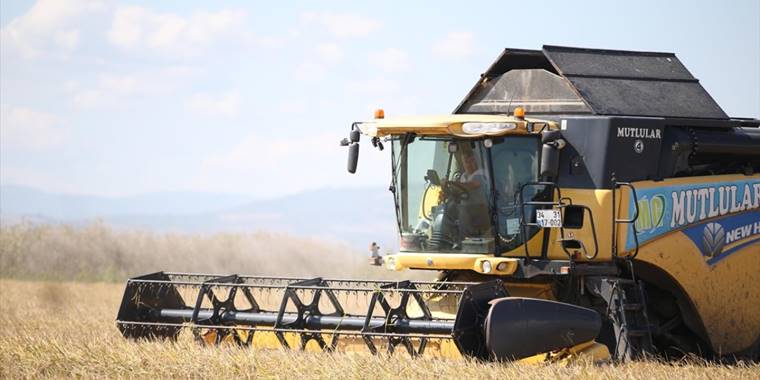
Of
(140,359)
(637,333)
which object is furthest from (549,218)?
(140,359)

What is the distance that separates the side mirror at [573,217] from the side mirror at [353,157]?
1.91 meters

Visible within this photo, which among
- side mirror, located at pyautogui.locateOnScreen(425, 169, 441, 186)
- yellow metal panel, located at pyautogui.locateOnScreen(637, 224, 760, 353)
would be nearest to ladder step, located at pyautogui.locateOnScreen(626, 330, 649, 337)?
yellow metal panel, located at pyautogui.locateOnScreen(637, 224, 760, 353)

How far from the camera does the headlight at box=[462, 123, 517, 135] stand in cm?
1004

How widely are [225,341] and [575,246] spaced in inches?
127

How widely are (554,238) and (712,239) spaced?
1.79 meters

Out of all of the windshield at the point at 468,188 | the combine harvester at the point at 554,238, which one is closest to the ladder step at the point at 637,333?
the combine harvester at the point at 554,238

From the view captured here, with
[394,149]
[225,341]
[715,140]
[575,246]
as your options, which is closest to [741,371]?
[575,246]

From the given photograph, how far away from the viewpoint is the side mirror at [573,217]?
33.7 ft

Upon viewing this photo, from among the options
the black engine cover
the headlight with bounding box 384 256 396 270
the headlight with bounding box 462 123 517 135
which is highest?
the headlight with bounding box 462 123 517 135

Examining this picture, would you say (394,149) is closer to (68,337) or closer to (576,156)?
(576,156)

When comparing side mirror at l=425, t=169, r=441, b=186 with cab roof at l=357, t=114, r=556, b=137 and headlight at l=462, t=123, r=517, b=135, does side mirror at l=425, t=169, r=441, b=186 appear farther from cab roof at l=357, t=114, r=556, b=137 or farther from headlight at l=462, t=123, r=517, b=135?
headlight at l=462, t=123, r=517, b=135

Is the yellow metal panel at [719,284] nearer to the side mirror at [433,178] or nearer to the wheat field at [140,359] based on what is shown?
the wheat field at [140,359]

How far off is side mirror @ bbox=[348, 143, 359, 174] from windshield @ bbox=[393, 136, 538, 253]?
406 mm

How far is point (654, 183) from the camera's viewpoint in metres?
10.6
